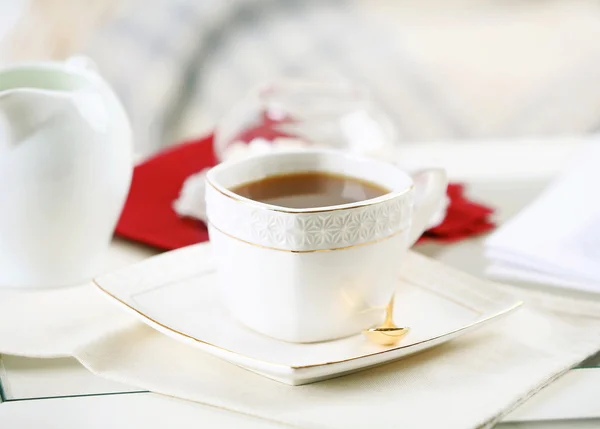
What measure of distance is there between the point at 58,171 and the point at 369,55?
3.27ft

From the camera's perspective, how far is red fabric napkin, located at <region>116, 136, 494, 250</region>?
0.65 metres

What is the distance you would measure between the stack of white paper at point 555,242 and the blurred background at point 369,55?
79 cm

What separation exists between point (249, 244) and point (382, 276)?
0.09 m

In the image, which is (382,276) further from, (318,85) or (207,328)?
(318,85)

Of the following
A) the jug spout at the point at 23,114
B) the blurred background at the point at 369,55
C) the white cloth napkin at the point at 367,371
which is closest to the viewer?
the white cloth napkin at the point at 367,371

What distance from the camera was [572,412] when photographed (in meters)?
0.42

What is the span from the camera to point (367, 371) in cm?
44

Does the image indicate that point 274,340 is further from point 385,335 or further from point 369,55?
point 369,55

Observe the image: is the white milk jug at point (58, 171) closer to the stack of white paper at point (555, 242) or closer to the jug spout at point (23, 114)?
the jug spout at point (23, 114)

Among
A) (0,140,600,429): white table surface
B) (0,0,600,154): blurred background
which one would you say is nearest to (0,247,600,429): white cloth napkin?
(0,140,600,429): white table surface

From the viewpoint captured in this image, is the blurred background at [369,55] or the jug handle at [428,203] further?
the blurred background at [369,55]

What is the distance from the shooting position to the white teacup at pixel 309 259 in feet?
1.41

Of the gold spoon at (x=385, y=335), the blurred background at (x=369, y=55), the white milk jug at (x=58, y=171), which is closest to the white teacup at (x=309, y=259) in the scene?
the gold spoon at (x=385, y=335)

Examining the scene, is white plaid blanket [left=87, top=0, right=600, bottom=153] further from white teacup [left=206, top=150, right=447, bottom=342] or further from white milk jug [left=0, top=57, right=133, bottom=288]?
white teacup [left=206, top=150, right=447, bottom=342]
